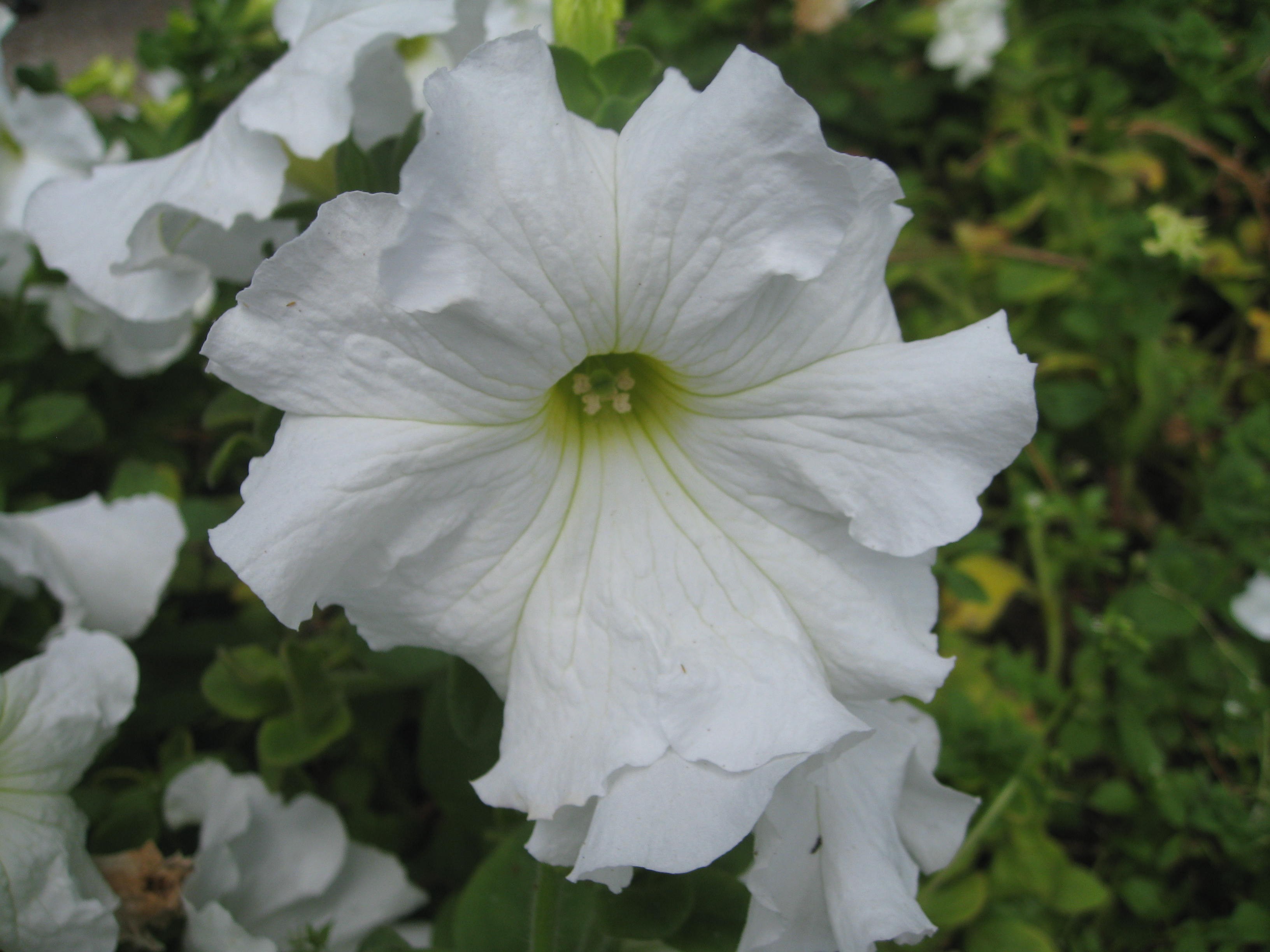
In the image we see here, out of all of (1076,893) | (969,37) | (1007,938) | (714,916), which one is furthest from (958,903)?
(969,37)

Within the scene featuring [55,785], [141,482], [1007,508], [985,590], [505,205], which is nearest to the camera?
[505,205]

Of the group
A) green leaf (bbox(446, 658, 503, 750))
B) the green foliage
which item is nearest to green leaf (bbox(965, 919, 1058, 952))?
the green foliage

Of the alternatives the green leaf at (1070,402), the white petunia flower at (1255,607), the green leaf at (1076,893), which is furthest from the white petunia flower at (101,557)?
the white petunia flower at (1255,607)

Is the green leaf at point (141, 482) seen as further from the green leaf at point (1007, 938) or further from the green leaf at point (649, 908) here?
the green leaf at point (1007, 938)

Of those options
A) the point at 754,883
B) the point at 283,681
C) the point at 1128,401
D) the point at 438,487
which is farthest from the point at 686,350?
the point at 1128,401

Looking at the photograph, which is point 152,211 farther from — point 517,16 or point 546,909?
point 546,909

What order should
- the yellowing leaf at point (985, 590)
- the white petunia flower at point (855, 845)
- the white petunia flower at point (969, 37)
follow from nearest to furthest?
the white petunia flower at point (855, 845) → the yellowing leaf at point (985, 590) → the white petunia flower at point (969, 37)

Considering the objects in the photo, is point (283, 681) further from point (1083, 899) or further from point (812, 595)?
point (1083, 899)
